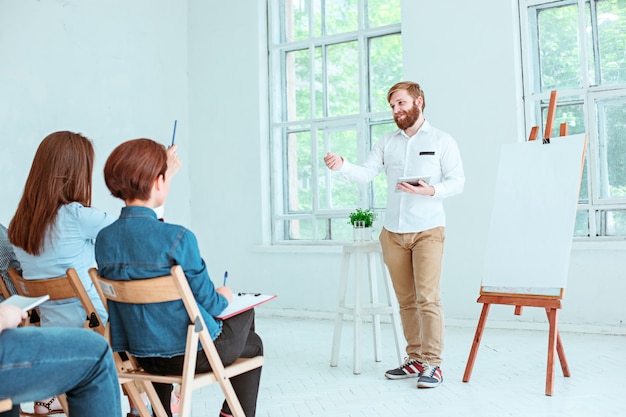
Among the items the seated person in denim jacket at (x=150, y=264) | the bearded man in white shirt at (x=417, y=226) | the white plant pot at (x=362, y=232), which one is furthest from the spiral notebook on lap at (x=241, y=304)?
the white plant pot at (x=362, y=232)

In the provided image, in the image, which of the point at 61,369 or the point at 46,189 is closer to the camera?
the point at 61,369

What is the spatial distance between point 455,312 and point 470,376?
1772mm

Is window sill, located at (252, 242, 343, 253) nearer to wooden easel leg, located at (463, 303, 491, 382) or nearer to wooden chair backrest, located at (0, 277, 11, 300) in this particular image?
Result: wooden easel leg, located at (463, 303, 491, 382)

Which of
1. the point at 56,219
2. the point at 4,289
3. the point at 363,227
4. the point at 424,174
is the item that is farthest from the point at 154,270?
the point at 363,227

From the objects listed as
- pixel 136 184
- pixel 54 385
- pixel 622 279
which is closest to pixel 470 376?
pixel 622 279

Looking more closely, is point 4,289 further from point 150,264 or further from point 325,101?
point 325,101

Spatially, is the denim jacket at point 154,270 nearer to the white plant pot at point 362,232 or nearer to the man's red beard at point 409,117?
the man's red beard at point 409,117

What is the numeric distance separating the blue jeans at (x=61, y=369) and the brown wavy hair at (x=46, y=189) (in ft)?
3.32

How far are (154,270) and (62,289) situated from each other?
62 centimetres

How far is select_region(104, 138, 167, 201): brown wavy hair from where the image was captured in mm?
2111

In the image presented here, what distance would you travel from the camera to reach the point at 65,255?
2.60 meters

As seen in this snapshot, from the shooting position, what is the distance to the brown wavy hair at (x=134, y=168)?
2.11 m

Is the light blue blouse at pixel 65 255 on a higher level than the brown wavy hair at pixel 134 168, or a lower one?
lower

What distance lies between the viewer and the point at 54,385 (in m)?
1.61
